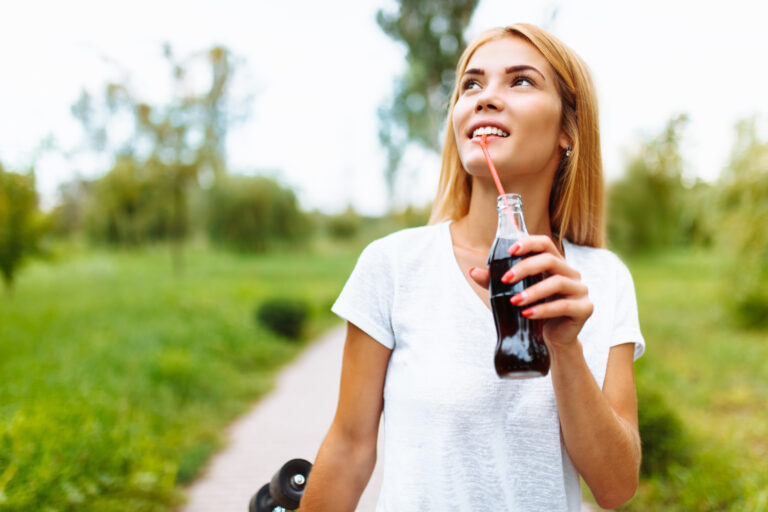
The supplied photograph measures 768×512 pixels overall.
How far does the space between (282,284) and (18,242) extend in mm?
7319

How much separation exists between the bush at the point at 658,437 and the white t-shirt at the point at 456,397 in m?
2.97

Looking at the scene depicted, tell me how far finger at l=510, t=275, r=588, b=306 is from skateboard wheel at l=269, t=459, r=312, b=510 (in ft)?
2.53

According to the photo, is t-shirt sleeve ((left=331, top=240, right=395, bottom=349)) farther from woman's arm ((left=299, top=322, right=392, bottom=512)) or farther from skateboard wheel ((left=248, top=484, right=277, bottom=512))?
skateboard wheel ((left=248, top=484, right=277, bottom=512))

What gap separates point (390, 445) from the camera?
52.5 inches

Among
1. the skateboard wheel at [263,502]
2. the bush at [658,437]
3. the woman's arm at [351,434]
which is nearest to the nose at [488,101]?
the woman's arm at [351,434]

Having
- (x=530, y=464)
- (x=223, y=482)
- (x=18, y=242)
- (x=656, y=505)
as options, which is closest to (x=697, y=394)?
(x=656, y=505)

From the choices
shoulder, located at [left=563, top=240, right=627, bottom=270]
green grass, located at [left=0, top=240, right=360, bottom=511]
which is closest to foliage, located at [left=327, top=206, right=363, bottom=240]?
green grass, located at [left=0, top=240, right=360, bottom=511]

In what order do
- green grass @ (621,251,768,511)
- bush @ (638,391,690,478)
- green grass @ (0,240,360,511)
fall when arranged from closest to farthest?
green grass @ (0,240,360,511) < green grass @ (621,251,768,511) < bush @ (638,391,690,478)

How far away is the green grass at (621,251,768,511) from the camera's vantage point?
360 cm

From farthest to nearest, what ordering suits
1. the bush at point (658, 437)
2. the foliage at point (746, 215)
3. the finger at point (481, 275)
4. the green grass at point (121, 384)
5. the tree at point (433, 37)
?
the tree at point (433, 37) < the foliage at point (746, 215) < the bush at point (658, 437) < the green grass at point (121, 384) < the finger at point (481, 275)

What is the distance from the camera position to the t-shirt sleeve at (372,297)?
1.32 metres

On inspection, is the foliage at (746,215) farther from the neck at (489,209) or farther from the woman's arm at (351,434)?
the woman's arm at (351,434)

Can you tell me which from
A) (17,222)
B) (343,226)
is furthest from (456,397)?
(343,226)

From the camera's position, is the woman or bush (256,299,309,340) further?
bush (256,299,309,340)
